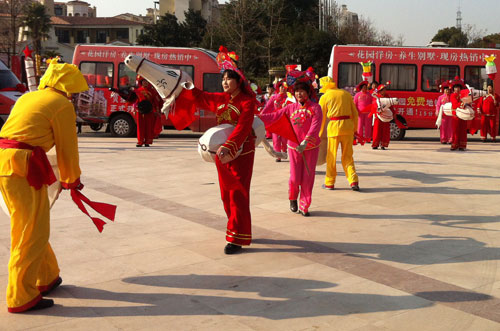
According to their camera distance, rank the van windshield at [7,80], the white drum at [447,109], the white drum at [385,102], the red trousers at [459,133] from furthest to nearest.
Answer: the van windshield at [7,80], the white drum at [447,109], the red trousers at [459,133], the white drum at [385,102]

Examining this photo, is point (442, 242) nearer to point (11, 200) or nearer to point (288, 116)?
point (288, 116)

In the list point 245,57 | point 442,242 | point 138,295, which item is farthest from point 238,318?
point 245,57

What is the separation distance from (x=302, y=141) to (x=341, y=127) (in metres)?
2.05

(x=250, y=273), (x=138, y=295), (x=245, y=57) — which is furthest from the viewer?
(x=245, y=57)

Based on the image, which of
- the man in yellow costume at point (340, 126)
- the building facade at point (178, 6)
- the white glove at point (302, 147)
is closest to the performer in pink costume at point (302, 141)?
the white glove at point (302, 147)

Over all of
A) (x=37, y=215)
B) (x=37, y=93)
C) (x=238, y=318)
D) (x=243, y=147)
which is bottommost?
(x=238, y=318)

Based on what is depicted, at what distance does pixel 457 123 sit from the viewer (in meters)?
14.5

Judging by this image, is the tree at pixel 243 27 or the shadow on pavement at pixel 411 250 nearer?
the shadow on pavement at pixel 411 250

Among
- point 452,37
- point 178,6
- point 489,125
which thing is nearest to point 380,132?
point 489,125

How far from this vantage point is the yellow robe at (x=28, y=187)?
4379mm

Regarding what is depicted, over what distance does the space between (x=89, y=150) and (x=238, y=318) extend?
420 inches

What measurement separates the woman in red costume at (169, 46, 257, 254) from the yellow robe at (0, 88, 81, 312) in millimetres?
1691

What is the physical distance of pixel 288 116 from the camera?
290 inches

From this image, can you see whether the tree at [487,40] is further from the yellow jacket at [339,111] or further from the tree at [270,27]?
the yellow jacket at [339,111]
